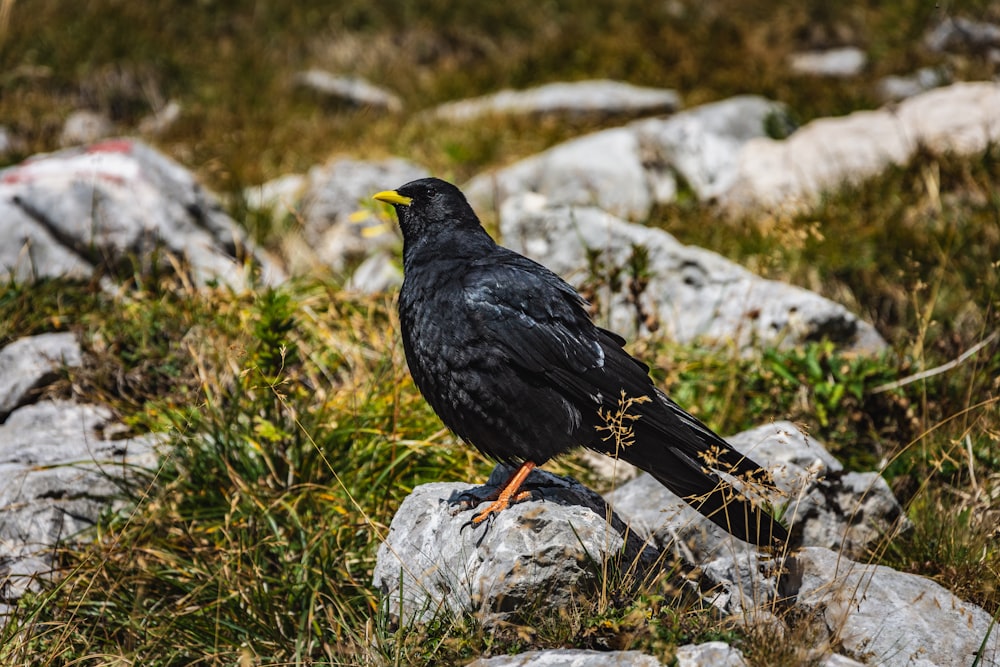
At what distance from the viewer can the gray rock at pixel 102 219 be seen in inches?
226

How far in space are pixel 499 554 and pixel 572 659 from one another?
61 cm

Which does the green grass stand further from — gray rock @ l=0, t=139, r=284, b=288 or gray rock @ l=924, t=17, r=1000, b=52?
gray rock @ l=924, t=17, r=1000, b=52

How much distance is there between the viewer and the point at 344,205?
25.8 feet

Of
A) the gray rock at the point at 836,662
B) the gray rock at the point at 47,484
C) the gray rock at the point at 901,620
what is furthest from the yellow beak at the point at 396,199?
the gray rock at the point at 836,662

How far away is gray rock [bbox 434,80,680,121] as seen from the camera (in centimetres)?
1061

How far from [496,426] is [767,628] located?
124cm

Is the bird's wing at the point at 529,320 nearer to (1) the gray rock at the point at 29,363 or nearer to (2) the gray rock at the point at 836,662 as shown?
(2) the gray rock at the point at 836,662

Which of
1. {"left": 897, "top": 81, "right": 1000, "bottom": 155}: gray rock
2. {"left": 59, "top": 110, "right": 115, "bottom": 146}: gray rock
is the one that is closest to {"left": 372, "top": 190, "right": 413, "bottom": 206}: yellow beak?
{"left": 897, "top": 81, "right": 1000, "bottom": 155}: gray rock

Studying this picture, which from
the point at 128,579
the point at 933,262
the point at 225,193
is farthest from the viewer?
the point at 225,193

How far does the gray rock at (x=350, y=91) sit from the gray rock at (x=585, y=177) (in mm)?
3274

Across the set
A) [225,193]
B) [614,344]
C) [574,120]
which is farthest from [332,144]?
[614,344]

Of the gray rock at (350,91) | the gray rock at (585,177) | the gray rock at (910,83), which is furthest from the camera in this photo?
the gray rock at (350,91)

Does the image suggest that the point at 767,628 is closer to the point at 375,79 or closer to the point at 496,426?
the point at 496,426

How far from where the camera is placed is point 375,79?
40.3 feet
